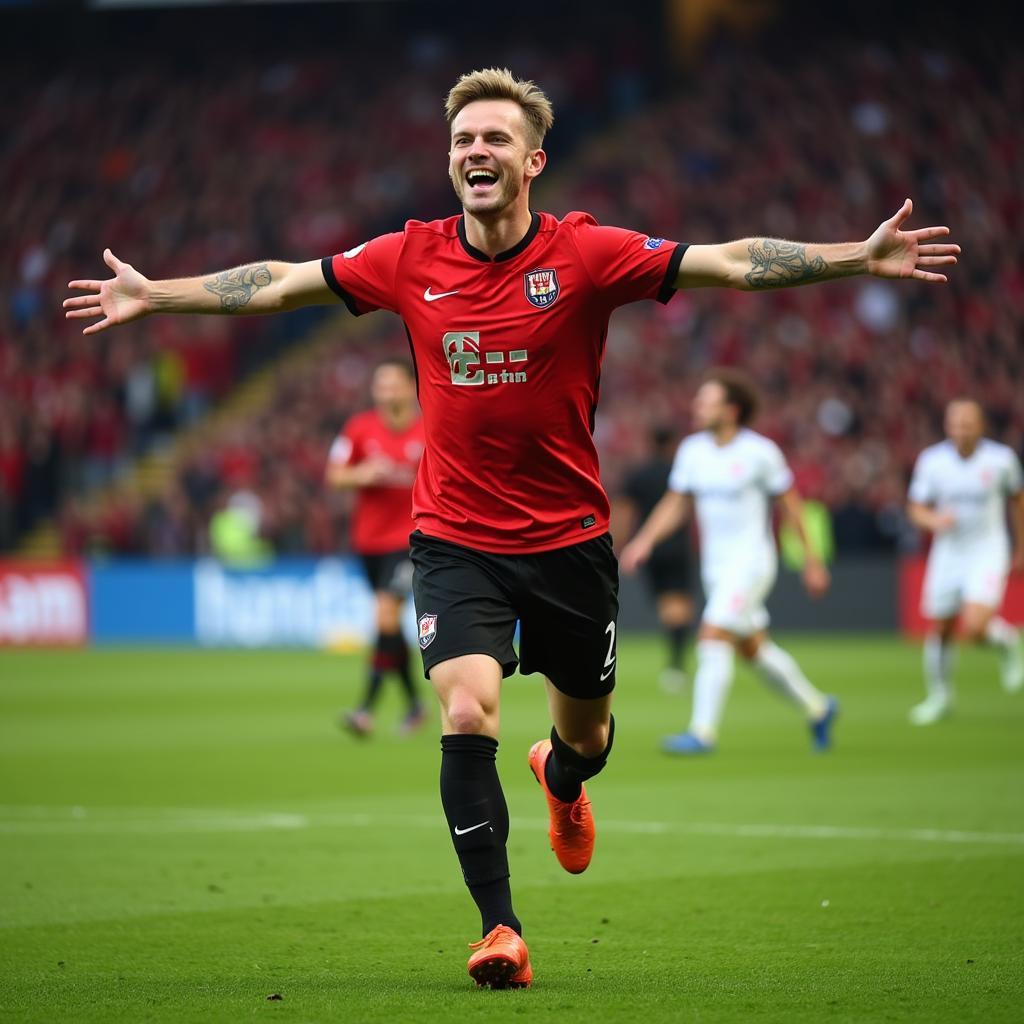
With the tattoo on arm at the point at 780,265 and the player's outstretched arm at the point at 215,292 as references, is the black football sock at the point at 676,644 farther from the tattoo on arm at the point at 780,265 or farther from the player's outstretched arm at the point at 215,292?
the tattoo on arm at the point at 780,265

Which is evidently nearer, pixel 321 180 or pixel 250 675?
pixel 250 675

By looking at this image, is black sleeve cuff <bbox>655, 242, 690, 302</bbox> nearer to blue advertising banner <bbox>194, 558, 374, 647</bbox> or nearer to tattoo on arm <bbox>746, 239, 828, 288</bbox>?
tattoo on arm <bbox>746, 239, 828, 288</bbox>

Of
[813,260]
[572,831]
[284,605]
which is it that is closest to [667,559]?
[284,605]

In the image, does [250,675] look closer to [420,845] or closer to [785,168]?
[420,845]

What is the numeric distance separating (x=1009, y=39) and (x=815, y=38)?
3785 mm

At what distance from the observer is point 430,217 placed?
3600 cm

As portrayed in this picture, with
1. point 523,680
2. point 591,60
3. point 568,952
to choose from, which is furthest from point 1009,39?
point 568,952

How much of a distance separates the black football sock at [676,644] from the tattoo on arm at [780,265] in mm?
14443

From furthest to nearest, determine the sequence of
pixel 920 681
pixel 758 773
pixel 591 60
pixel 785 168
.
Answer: pixel 591 60, pixel 785 168, pixel 920 681, pixel 758 773

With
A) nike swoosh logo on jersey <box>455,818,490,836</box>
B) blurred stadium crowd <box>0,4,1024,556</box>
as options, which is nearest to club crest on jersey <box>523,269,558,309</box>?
nike swoosh logo on jersey <box>455,818,490,836</box>

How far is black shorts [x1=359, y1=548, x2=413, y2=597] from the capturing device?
1480cm

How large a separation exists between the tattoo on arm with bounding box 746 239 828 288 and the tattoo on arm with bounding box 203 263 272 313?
5.24 ft

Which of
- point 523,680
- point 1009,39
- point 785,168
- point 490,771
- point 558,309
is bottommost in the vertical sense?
point 523,680

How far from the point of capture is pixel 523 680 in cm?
2284
